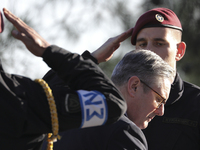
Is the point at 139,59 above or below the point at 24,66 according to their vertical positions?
above

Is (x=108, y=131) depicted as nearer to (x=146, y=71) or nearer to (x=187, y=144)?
(x=146, y=71)

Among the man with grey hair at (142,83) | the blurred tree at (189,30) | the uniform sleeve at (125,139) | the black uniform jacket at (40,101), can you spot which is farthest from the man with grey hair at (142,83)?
the blurred tree at (189,30)

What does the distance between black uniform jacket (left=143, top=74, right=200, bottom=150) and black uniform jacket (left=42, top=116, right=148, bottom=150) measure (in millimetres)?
1075

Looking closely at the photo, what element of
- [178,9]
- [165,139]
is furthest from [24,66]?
[165,139]

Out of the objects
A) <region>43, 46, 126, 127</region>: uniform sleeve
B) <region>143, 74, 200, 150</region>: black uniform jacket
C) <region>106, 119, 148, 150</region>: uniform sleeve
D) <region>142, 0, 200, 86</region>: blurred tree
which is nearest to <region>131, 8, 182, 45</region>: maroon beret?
<region>143, 74, 200, 150</region>: black uniform jacket

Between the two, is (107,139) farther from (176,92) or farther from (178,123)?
(176,92)

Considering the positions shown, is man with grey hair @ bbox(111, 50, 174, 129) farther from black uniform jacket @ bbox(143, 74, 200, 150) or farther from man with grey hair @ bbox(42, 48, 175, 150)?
black uniform jacket @ bbox(143, 74, 200, 150)

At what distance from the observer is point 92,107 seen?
1570 mm

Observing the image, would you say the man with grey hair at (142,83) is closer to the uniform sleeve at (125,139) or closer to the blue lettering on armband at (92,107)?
the uniform sleeve at (125,139)

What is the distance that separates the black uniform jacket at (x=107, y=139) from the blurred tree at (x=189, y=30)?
7.94 meters

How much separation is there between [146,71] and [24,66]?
599 cm

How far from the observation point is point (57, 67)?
1634mm

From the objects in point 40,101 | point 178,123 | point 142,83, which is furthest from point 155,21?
point 40,101

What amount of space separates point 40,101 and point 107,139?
Answer: 0.52 m
